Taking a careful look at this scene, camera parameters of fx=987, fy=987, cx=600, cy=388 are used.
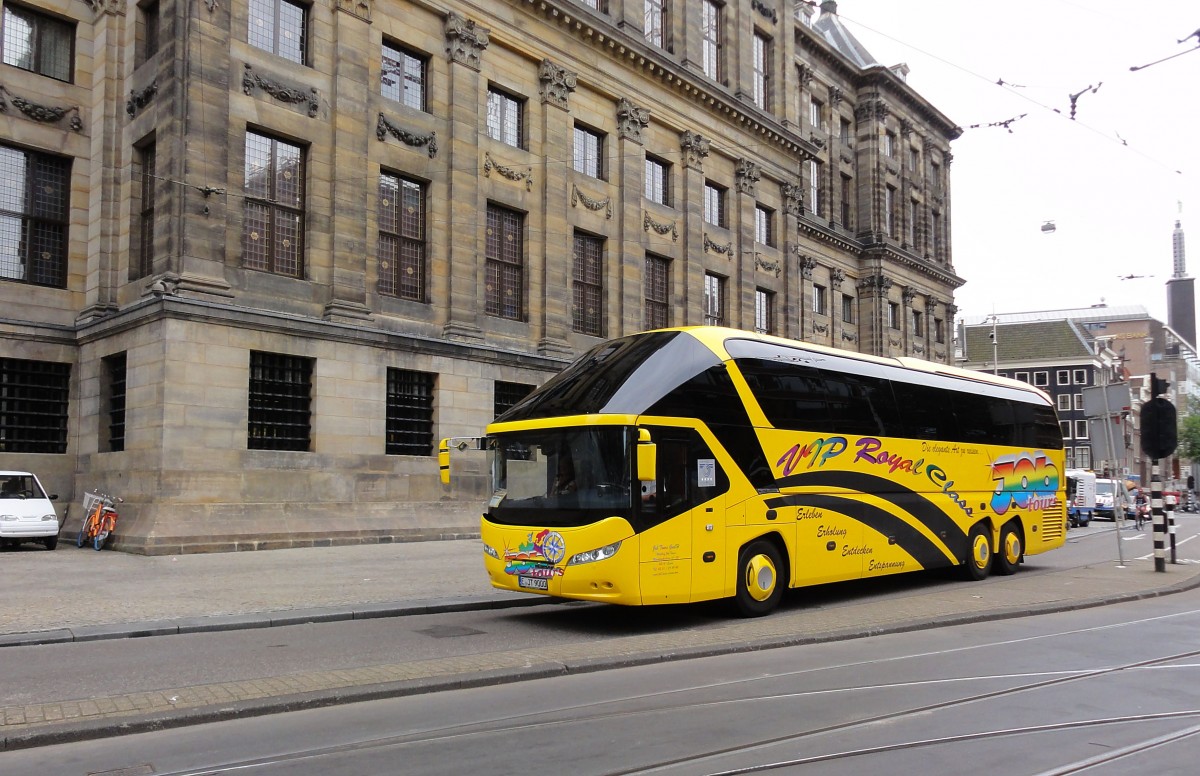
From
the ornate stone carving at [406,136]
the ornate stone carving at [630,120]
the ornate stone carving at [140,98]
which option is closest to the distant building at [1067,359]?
the ornate stone carving at [630,120]

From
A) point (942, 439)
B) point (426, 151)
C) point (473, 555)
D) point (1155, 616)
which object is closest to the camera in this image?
point (1155, 616)

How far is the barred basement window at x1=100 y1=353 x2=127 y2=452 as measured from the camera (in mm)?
22453

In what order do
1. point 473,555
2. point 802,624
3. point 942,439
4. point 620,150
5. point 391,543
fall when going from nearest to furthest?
1. point 802,624
2. point 942,439
3. point 473,555
4. point 391,543
5. point 620,150

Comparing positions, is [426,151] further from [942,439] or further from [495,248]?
[942,439]

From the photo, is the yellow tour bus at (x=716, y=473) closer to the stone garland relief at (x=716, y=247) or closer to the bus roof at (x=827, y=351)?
the bus roof at (x=827, y=351)

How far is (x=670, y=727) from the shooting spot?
269 inches

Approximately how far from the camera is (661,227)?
33969 millimetres

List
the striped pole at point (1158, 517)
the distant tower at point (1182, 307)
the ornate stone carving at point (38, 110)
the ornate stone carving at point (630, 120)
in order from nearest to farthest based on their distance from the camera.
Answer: the striped pole at point (1158, 517) < the ornate stone carving at point (38, 110) < the ornate stone carving at point (630, 120) < the distant tower at point (1182, 307)

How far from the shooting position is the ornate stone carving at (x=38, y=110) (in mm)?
22531

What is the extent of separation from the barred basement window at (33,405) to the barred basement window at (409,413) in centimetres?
760

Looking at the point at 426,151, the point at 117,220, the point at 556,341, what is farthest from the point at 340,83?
the point at 556,341

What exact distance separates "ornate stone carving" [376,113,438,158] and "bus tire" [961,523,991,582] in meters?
16.7

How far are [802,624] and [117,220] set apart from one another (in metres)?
19.2

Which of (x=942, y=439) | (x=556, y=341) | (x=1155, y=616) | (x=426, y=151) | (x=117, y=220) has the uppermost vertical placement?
(x=426, y=151)
